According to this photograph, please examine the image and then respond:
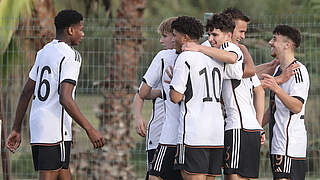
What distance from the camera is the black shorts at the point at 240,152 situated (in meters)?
7.33

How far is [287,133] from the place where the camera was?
8125mm

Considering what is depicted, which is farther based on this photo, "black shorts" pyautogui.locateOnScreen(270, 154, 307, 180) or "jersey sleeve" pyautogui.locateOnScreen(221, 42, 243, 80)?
"black shorts" pyautogui.locateOnScreen(270, 154, 307, 180)

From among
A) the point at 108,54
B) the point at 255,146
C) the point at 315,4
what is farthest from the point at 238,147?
the point at 315,4

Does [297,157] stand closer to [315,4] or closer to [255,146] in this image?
[255,146]

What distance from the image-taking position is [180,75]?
22.7ft

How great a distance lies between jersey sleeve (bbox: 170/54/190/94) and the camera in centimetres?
691

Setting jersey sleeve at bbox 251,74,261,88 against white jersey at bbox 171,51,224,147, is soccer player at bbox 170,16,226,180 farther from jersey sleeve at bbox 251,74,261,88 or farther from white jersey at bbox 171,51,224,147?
jersey sleeve at bbox 251,74,261,88

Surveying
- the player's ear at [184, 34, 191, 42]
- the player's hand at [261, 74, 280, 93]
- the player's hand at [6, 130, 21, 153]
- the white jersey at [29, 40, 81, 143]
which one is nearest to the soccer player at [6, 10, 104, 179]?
the white jersey at [29, 40, 81, 143]

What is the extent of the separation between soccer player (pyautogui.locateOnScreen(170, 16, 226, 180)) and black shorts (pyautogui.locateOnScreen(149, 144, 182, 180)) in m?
0.31

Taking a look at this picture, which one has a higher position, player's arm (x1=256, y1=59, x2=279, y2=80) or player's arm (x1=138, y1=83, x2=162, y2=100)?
player's arm (x1=256, y1=59, x2=279, y2=80)

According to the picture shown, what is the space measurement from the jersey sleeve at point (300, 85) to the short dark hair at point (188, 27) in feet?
4.85

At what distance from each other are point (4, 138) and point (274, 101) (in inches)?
174

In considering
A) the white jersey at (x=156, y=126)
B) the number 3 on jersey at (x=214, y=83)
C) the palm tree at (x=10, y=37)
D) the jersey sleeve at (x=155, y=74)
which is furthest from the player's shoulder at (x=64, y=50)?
the palm tree at (x=10, y=37)

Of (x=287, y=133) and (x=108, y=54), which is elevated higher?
(x=108, y=54)
